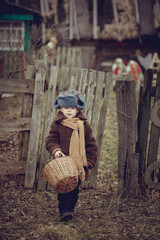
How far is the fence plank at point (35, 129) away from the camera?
342cm

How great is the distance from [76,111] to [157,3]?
13.0 m

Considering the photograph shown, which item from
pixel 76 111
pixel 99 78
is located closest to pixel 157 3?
pixel 99 78

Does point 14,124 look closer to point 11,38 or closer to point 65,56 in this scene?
point 11,38

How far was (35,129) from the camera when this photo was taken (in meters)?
3.54

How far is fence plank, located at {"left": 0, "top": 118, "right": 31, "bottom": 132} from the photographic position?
3.43 meters

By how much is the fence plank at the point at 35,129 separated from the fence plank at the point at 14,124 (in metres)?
0.10

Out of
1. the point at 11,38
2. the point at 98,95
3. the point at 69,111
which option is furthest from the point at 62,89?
the point at 11,38

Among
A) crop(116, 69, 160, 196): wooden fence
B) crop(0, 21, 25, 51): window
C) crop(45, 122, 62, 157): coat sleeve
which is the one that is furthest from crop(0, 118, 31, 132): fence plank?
crop(116, 69, 160, 196): wooden fence

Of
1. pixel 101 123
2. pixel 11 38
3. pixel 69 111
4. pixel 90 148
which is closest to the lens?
pixel 69 111

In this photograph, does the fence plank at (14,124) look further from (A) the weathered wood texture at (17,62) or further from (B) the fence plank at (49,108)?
(A) the weathered wood texture at (17,62)

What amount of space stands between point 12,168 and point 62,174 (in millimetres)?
1298

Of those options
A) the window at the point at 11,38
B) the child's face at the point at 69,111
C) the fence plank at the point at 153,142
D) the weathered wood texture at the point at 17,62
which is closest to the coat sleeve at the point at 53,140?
the child's face at the point at 69,111

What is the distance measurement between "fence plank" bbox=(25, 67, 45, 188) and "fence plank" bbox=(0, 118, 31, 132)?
3.7 inches

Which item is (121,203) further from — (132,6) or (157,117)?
Result: (132,6)
